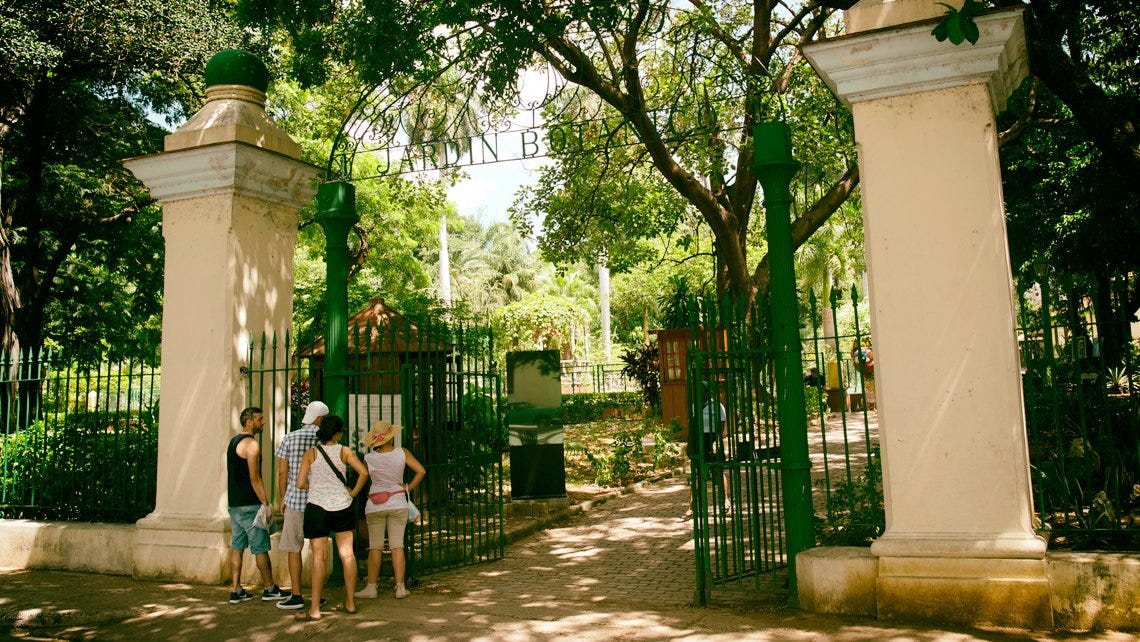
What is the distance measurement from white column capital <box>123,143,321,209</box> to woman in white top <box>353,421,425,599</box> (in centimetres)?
267

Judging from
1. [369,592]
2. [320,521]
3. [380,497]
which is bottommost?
[369,592]

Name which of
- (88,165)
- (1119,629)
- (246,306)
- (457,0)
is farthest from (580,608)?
(88,165)

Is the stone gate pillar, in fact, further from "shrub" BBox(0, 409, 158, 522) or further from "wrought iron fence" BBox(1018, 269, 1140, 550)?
"wrought iron fence" BBox(1018, 269, 1140, 550)

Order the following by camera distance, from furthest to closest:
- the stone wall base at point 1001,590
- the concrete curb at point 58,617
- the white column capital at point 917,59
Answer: the concrete curb at point 58,617 < the white column capital at point 917,59 < the stone wall base at point 1001,590

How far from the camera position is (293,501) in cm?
624

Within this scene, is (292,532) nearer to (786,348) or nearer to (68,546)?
(68,546)

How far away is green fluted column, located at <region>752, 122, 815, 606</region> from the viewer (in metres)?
5.73

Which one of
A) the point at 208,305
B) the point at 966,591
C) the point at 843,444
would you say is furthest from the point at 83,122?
the point at 966,591

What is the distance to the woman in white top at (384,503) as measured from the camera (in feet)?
21.4

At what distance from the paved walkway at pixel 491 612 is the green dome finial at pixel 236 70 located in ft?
15.4

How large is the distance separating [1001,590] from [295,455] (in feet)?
16.1

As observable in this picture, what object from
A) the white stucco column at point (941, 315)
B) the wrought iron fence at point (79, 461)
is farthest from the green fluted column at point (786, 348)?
the wrought iron fence at point (79, 461)

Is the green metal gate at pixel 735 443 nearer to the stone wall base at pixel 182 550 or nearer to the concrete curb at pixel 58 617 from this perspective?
the stone wall base at pixel 182 550

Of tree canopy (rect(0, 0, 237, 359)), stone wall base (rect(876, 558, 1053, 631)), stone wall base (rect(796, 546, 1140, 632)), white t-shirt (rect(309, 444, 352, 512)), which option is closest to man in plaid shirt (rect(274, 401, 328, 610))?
white t-shirt (rect(309, 444, 352, 512))
